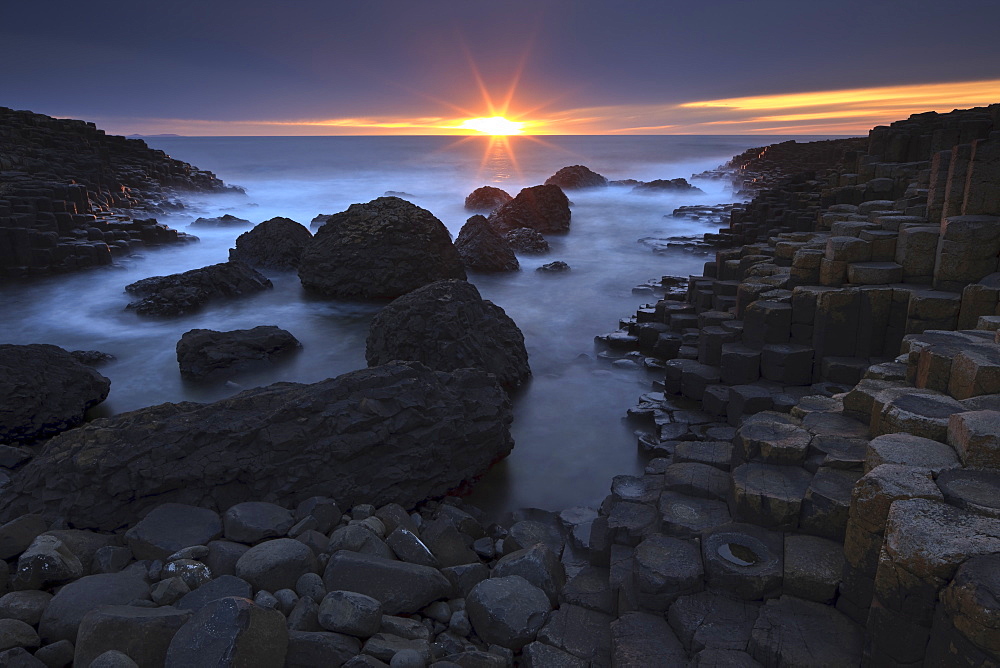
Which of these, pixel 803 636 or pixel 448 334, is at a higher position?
pixel 448 334

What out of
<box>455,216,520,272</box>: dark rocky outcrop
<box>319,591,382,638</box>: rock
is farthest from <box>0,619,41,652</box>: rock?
<box>455,216,520,272</box>: dark rocky outcrop

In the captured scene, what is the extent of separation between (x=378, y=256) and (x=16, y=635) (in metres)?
12.1

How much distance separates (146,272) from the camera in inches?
750

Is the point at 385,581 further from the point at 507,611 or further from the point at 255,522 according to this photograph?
the point at 255,522

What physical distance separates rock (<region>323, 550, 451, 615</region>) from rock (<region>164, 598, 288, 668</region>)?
2.55ft

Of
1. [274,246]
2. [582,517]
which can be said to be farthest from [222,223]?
[582,517]

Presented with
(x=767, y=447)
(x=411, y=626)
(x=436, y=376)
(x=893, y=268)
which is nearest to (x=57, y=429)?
(x=436, y=376)

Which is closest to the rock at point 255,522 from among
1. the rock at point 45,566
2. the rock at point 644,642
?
the rock at point 45,566

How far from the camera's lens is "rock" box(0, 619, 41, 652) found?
3.43 m

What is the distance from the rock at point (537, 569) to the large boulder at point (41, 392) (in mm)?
6145

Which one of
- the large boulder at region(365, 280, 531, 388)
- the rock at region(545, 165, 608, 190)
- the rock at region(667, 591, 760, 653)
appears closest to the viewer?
the rock at region(667, 591, 760, 653)

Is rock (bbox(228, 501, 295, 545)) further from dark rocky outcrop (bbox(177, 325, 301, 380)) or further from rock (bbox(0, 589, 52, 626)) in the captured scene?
dark rocky outcrop (bbox(177, 325, 301, 380))

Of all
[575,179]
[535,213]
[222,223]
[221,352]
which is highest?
[575,179]

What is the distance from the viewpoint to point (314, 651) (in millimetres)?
3461
